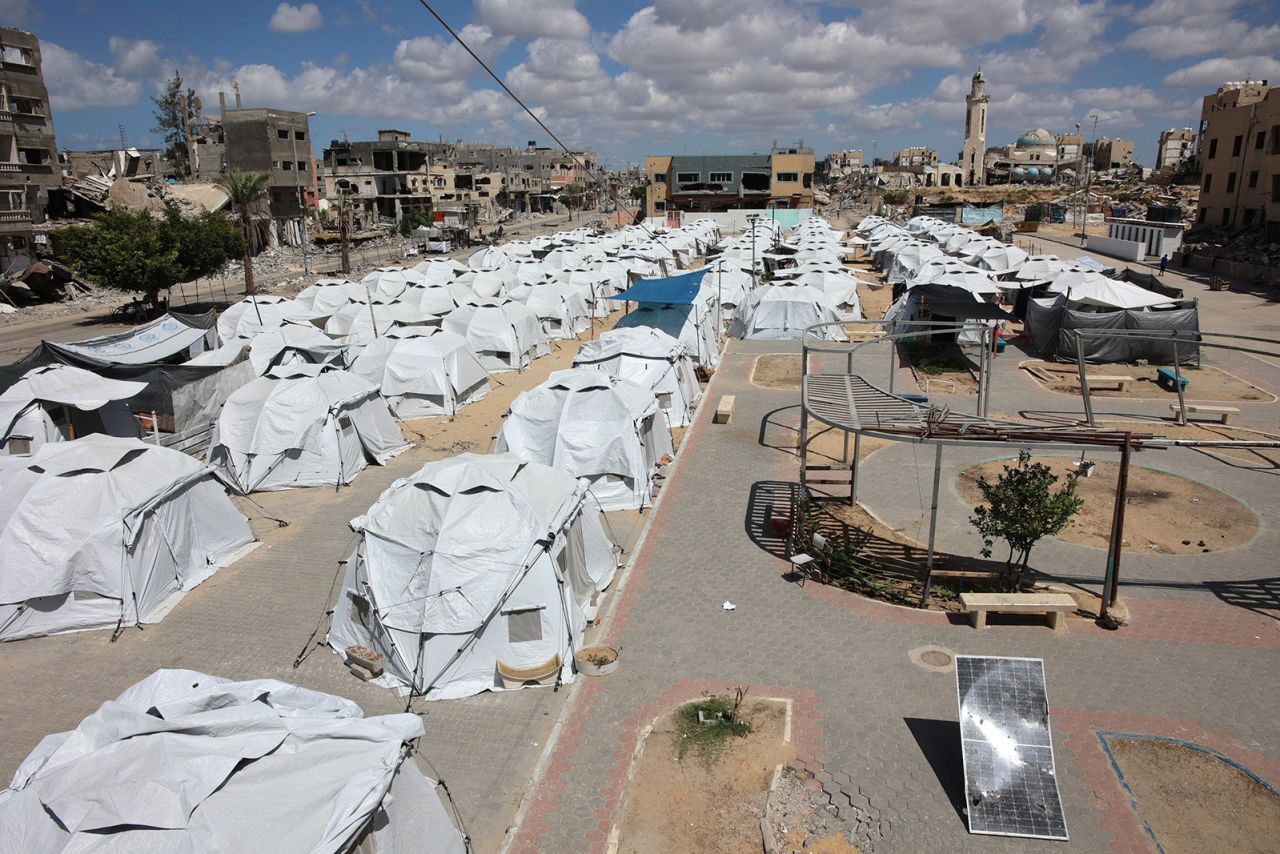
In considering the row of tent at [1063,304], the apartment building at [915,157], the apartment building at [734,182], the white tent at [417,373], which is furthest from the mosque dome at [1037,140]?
the white tent at [417,373]

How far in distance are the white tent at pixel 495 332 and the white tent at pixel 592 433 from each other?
9968mm

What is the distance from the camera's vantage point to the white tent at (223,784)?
215 inches

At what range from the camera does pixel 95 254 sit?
31078mm

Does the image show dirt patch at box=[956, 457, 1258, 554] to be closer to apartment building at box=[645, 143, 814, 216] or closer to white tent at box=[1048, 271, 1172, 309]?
white tent at box=[1048, 271, 1172, 309]

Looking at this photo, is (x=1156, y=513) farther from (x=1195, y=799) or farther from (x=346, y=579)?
(x=346, y=579)

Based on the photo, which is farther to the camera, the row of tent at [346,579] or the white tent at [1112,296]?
the white tent at [1112,296]

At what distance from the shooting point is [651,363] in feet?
60.9

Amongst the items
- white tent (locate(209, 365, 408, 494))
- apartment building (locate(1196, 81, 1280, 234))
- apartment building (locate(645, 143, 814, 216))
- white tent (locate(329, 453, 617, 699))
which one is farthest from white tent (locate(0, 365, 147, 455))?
apartment building (locate(645, 143, 814, 216))

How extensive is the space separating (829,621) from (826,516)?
3.22 meters

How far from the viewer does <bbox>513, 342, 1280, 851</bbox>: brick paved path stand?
24.6ft

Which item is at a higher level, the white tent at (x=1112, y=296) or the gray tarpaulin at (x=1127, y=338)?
the white tent at (x=1112, y=296)

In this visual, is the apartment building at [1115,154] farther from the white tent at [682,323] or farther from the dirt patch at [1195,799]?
the dirt patch at [1195,799]

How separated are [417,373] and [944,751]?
1532 centimetres

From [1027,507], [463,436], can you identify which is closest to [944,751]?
[1027,507]
